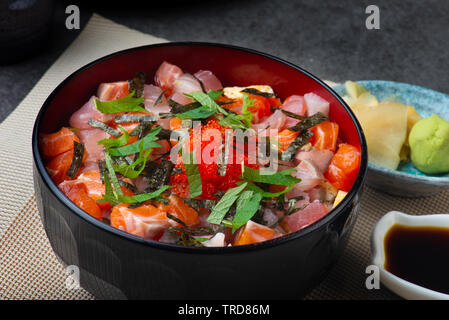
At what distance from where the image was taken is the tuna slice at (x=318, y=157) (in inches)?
53.8

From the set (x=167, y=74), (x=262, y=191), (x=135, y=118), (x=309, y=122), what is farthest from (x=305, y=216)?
(x=167, y=74)

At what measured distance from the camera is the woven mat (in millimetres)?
1348

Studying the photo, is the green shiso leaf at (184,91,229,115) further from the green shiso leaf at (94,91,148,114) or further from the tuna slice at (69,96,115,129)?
the tuna slice at (69,96,115,129)

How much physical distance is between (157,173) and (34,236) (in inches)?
18.1

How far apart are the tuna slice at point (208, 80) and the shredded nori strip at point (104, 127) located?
1.04ft

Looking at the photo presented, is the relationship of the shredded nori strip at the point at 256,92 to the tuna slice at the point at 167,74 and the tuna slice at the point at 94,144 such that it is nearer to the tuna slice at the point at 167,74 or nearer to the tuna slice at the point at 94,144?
the tuna slice at the point at 167,74

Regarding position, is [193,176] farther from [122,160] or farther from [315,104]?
[315,104]

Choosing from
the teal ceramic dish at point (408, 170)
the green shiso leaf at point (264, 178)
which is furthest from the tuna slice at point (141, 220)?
the teal ceramic dish at point (408, 170)

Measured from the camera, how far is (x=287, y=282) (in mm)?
1107

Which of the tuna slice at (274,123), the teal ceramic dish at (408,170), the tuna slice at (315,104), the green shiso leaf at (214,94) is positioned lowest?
the teal ceramic dish at (408,170)

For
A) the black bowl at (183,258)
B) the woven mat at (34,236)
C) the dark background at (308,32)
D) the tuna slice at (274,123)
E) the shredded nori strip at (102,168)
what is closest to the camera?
the black bowl at (183,258)

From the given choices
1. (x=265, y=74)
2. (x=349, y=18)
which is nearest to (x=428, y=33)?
(x=349, y=18)

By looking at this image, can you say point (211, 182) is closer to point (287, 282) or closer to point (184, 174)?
point (184, 174)

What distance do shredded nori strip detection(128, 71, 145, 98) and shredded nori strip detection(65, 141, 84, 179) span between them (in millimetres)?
277
